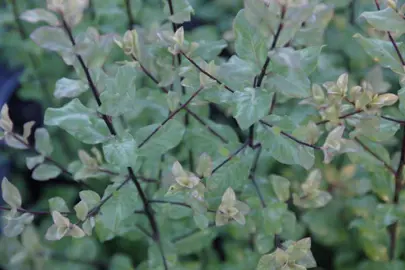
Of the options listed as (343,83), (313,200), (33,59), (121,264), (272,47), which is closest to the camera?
(272,47)


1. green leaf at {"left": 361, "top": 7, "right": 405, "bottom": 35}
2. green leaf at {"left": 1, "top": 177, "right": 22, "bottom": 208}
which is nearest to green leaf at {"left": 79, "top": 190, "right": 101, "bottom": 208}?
green leaf at {"left": 1, "top": 177, "right": 22, "bottom": 208}

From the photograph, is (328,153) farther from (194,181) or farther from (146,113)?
(146,113)

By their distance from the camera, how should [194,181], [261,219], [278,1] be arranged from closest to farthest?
[278,1] < [194,181] < [261,219]

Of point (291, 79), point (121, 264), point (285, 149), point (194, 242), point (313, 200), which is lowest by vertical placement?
point (121, 264)

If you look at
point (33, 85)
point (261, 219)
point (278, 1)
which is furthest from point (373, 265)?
point (33, 85)

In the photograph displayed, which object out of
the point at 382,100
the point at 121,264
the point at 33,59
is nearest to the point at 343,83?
the point at 382,100

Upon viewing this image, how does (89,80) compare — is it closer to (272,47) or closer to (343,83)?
(272,47)

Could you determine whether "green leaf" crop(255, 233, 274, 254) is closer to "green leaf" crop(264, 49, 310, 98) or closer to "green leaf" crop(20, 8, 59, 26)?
"green leaf" crop(264, 49, 310, 98)

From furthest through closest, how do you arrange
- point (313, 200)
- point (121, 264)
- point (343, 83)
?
point (121, 264), point (313, 200), point (343, 83)
